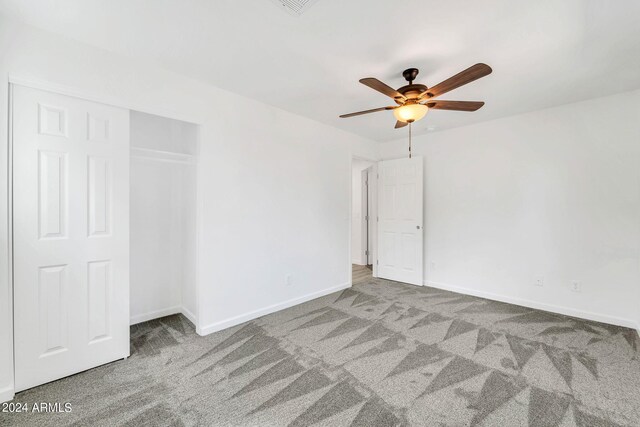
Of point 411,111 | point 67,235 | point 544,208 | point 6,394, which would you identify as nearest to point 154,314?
point 6,394

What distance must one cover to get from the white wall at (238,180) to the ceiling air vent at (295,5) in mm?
1398

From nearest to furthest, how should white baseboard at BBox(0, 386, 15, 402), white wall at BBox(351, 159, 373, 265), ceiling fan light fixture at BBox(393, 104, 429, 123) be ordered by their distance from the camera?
white baseboard at BBox(0, 386, 15, 402)
ceiling fan light fixture at BBox(393, 104, 429, 123)
white wall at BBox(351, 159, 373, 265)

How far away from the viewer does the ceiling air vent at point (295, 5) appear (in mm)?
1641

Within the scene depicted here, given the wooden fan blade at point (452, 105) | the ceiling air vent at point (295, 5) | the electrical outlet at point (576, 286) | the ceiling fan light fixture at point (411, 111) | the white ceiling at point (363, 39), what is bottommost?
the electrical outlet at point (576, 286)

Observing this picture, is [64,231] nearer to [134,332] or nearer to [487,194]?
[134,332]

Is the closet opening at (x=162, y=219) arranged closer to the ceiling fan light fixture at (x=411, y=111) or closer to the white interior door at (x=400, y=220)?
the ceiling fan light fixture at (x=411, y=111)

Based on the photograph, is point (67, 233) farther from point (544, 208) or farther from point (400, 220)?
point (544, 208)

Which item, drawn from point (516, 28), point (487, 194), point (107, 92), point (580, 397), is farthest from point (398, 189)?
point (107, 92)

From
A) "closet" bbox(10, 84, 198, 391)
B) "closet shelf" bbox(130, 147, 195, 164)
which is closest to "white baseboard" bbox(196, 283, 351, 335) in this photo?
"closet" bbox(10, 84, 198, 391)

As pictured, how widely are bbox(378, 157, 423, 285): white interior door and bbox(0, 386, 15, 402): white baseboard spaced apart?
Result: 177 inches

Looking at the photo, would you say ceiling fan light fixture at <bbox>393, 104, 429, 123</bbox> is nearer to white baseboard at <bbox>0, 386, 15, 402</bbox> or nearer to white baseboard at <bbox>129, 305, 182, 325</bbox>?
white baseboard at <bbox>129, 305, 182, 325</bbox>

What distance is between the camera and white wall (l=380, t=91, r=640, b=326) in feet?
9.79

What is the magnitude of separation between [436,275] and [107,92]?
4680 mm

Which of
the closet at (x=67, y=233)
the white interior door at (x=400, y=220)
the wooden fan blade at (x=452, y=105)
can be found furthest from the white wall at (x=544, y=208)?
the closet at (x=67, y=233)
